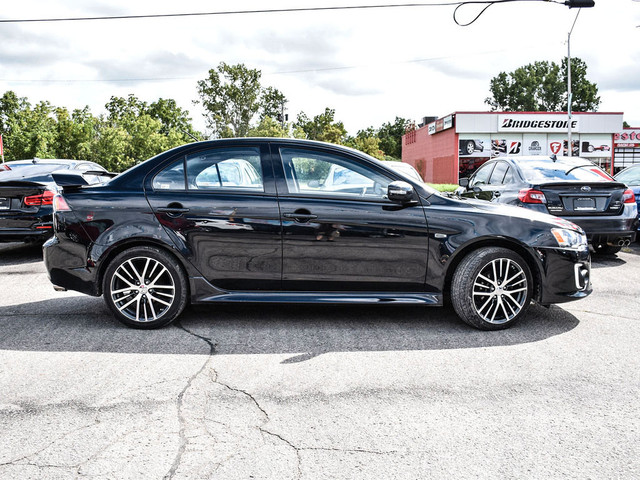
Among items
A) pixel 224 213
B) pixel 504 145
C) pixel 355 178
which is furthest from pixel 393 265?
pixel 504 145

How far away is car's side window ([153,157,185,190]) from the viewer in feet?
17.3

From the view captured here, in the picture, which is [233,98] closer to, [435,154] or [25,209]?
[435,154]

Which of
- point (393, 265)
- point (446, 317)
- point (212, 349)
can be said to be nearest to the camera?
point (212, 349)

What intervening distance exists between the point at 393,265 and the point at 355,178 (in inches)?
31.9

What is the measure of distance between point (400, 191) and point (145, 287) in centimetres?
228

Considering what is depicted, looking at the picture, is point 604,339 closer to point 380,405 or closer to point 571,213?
point 380,405

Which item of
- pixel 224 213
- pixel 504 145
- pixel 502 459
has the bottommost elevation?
pixel 502 459

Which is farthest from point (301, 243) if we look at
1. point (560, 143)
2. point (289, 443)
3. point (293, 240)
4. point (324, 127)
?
point (324, 127)

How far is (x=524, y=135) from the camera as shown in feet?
160

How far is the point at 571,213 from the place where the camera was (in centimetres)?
834

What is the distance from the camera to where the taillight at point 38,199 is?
9.28 m

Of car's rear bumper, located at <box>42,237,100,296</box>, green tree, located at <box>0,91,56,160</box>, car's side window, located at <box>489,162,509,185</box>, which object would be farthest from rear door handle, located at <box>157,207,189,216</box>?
green tree, located at <box>0,91,56,160</box>

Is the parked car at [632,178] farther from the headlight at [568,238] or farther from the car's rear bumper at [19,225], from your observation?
the car's rear bumper at [19,225]

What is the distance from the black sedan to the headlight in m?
0.01
